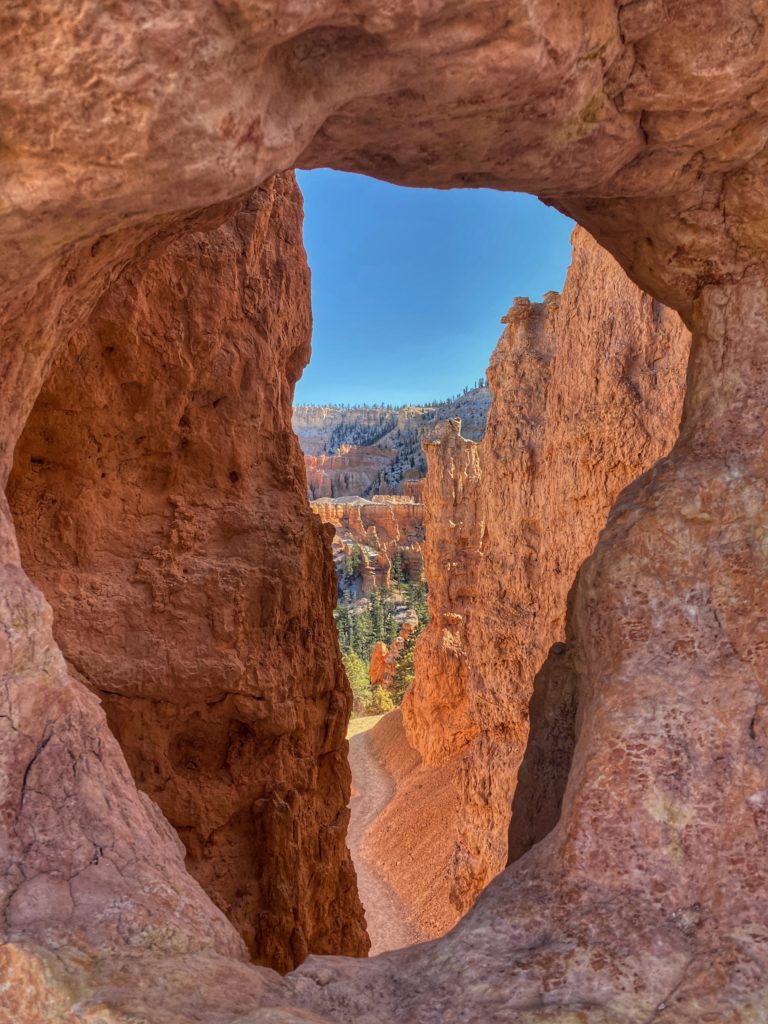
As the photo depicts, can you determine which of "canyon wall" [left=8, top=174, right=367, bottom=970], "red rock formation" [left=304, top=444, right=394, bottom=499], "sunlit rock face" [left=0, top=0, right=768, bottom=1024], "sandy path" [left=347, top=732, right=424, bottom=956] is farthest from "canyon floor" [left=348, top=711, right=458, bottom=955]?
"red rock formation" [left=304, top=444, right=394, bottom=499]

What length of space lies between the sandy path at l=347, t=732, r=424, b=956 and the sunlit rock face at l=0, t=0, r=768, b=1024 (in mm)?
8712

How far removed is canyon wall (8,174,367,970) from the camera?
515 centimetres

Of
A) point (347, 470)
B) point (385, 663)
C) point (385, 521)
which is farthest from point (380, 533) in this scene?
point (347, 470)

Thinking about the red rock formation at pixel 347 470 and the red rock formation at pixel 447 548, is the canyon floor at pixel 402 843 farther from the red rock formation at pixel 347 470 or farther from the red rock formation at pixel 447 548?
the red rock formation at pixel 347 470

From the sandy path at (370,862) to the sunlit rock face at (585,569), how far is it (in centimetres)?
871

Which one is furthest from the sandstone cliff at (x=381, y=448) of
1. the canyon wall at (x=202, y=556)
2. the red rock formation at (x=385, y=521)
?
the canyon wall at (x=202, y=556)

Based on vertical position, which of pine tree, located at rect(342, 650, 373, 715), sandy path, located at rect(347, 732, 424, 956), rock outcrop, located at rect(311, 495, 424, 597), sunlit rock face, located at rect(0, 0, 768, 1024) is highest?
rock outcrop, located at rect(311, 495, 424, 597)

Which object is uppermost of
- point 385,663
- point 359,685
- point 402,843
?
point 385,663

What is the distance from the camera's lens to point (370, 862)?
14492 mm

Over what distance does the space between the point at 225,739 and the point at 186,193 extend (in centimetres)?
442

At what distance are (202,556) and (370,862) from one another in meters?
11.0

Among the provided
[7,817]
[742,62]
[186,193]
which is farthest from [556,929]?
[742,62]

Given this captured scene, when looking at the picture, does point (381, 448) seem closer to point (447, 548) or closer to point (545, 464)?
point (447, 548)

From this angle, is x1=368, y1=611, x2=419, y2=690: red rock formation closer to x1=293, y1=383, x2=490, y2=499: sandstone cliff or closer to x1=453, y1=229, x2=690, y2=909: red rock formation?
x1=453, y1=229, x2=690, y2=909: red rock formation
